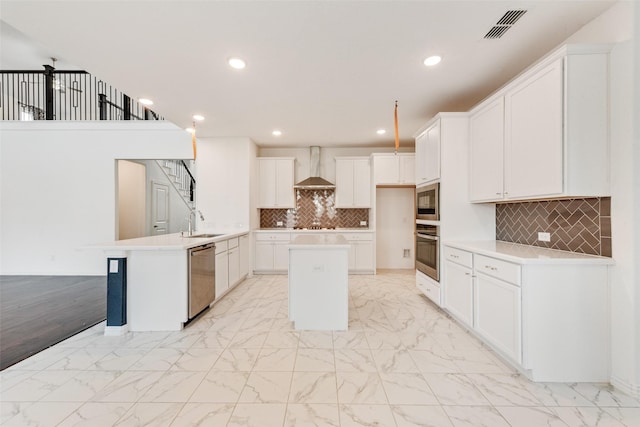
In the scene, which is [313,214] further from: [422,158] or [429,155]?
[429,155]

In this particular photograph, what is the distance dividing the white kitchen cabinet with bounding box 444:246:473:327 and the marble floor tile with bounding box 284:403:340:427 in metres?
1.70

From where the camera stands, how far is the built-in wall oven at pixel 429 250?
324 cm

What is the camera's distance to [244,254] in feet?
15.8

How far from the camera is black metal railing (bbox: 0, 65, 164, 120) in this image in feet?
16.9

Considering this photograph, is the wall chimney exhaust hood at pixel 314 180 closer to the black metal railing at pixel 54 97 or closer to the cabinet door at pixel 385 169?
the cabinet door at pixel 385 169

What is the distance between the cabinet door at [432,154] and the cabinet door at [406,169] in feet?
5.08

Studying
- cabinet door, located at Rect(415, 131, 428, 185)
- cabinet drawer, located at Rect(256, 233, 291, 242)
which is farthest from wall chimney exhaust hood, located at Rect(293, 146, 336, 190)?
cabinet door, located at Rect(415, 131, 428, 185)

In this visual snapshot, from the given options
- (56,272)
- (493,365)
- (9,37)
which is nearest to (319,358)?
(493,365)

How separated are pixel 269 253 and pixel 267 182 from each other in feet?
4.91

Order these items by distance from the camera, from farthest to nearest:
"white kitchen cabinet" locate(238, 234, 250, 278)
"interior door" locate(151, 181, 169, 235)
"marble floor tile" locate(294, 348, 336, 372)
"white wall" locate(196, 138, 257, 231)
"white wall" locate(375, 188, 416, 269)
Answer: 1. "interior door" locate(151, 181, 169, 235)
2. "white wall" locate(375, 188, 416, 269)
3. "white wall" locate(196, 138, 257, 231)
4. "white kitchen cabinet" locate(238, 234, 250, 278)
5. "marble floor tile" locate(294, 348, 336, 372)

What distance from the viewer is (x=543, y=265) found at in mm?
1884

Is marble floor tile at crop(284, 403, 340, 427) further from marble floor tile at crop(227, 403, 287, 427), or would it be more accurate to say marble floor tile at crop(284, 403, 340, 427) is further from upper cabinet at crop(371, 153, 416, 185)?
upper cabinet at crop(371, 153, 416, 185)

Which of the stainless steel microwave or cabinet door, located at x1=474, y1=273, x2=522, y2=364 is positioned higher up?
the stainless steel microwave

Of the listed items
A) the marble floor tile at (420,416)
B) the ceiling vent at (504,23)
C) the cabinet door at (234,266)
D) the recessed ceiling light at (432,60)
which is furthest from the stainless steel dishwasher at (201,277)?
the ceiling vent at (504,23)
